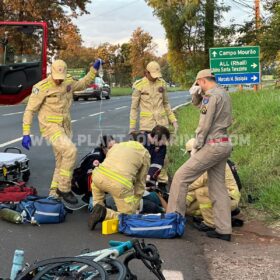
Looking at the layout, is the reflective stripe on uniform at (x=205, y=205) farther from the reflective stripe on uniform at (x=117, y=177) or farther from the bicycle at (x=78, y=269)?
the bicycle at (x=78, y=269)

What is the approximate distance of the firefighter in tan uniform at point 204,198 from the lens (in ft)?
19.2

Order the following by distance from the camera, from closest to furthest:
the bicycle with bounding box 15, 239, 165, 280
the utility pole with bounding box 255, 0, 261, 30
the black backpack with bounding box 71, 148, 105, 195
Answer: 1. the bicycle with bounding box 15, 239, 165, 280
2. the black backpack with bounding box 71, 148, 105, 195
3. the utility pole with bounding box 255, 0, 261, 30

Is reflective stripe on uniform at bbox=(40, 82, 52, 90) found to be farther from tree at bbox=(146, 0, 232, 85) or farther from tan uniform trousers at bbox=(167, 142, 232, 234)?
tree at bbox=(146, 0, 232, 85)

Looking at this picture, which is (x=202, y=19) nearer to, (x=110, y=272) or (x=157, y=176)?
(x=157, y=176)

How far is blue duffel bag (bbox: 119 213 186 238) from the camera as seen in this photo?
5.35 metres

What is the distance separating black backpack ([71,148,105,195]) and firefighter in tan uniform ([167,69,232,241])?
4.37 ft

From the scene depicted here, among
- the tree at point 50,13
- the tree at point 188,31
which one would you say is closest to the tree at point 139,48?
the tree at point 50,13

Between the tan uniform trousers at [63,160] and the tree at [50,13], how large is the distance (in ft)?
99.4

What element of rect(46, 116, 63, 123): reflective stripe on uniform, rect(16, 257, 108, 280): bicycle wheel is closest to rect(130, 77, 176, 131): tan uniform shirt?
rect(46, 116, 63, 123): reflective stripe on uniform

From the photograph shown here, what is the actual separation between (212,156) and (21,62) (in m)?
5.10

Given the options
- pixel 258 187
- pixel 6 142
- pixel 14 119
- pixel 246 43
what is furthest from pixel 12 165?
pixel 246 43

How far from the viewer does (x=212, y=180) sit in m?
5.64

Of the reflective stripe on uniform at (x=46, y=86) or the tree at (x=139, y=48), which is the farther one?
the tree at (x=139, y=48)

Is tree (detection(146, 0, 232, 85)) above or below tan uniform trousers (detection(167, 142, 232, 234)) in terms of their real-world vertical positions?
above
